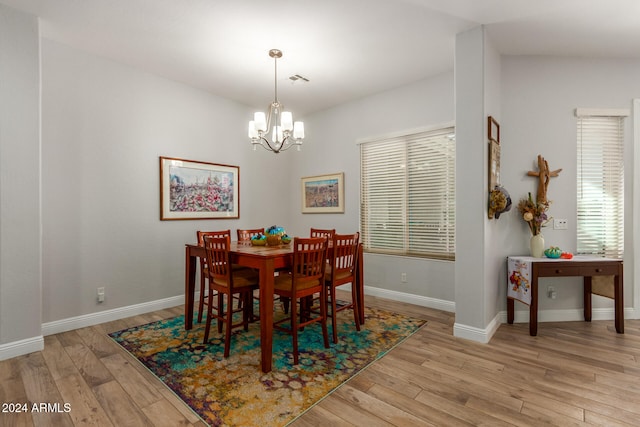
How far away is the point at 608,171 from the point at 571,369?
90.4 inches

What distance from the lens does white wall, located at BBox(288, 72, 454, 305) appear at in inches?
148

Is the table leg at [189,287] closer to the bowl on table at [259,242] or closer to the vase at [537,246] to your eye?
the bowl on table at [259,242]

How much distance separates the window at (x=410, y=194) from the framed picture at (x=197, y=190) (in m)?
1.93

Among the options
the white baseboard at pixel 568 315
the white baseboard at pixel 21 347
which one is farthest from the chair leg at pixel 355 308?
the white baseboard at pixel 21 347

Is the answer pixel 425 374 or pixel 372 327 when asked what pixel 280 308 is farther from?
pixel 425 374

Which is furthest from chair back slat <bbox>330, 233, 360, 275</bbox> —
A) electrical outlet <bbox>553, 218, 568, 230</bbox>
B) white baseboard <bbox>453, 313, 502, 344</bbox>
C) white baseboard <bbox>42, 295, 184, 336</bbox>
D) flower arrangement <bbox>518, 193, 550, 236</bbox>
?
white baseboard <bbox>42, 295, 184, 336</bbox>

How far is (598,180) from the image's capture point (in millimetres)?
3355

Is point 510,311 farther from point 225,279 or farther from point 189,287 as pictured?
point 189,287

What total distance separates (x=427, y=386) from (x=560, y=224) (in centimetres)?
248

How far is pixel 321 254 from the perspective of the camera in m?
2.64

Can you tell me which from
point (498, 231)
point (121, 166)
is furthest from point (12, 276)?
point (498, 231)

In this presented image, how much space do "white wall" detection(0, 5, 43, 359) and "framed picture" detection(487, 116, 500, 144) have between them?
13.2 ft

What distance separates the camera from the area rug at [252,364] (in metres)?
1.89

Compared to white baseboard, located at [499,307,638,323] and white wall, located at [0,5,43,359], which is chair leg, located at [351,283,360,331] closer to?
white baseboard, located at [499,307,638,323]
